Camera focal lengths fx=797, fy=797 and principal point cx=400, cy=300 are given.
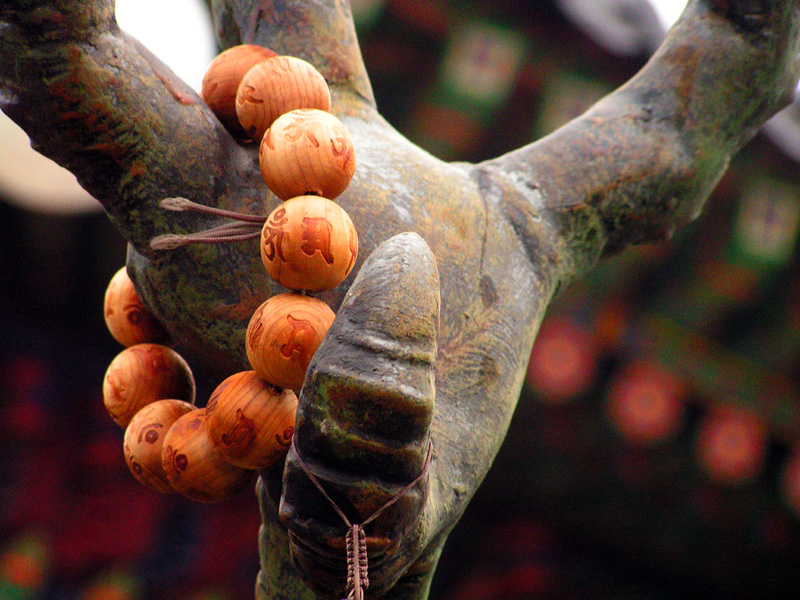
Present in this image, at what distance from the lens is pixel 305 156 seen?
1.48 feet

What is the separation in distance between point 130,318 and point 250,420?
0.60ft

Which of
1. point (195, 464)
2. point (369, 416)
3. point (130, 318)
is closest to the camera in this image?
point (369, 416)

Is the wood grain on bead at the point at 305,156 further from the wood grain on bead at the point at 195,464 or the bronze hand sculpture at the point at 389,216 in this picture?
the wood grain on bead at the point at 195,464

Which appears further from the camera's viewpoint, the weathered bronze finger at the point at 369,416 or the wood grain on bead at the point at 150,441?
the wood grain on bead at the point at 150,441

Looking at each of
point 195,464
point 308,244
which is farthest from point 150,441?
point 308,244

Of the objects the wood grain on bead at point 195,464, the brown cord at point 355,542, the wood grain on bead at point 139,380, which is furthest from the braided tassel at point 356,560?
the wood grain on bead at point 139,380

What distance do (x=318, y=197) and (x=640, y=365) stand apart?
1224 mm

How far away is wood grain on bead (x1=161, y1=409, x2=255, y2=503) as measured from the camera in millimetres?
479

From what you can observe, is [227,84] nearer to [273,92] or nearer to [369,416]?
[273,92]

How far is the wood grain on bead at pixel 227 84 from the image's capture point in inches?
20.6

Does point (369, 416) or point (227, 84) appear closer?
point (369, 416)

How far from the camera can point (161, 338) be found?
23.5 inches

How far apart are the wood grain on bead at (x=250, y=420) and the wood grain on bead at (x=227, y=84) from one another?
176 mm

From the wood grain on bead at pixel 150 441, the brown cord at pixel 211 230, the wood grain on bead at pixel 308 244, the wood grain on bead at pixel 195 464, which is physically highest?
the wood grain on bead at pixel 308 244
